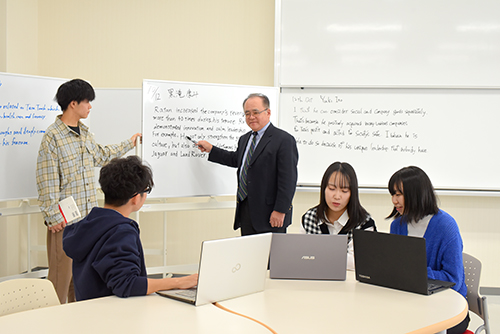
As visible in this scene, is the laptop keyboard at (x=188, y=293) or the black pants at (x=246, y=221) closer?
the laptop keyboard at (x=188, y=293)

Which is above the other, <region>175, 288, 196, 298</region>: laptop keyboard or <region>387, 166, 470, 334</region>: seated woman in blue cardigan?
<region>387, 166, 470, 334</region>: seated woman in blue cardigan

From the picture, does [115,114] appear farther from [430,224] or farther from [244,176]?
[430,224]

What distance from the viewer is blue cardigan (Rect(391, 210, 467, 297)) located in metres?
1.88

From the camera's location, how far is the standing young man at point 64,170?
2736 millimetres

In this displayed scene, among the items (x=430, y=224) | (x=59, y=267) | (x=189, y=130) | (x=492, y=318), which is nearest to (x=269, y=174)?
(x=189, y=130)

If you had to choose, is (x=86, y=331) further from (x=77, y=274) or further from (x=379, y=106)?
(x=379, y=106)

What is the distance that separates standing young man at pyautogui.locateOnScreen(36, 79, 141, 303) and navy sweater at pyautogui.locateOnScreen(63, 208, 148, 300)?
1.24 metres

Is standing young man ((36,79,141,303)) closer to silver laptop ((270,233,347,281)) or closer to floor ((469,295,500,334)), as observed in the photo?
silver laptop ((270,233,347,281))

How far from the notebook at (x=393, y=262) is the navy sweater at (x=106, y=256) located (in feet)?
2.92

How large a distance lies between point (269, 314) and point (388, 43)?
2.93m

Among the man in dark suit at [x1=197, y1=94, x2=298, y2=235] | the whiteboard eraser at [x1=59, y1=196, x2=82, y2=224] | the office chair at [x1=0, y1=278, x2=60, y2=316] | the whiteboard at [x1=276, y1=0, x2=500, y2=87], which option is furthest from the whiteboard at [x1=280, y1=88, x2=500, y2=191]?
the office chair at [x1=0, y1=278, x2=60, y2=316]

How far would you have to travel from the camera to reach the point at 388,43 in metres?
3.65

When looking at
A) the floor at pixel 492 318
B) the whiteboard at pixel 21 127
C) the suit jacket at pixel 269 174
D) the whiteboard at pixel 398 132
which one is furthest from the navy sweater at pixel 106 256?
the floor at pixel 492 318

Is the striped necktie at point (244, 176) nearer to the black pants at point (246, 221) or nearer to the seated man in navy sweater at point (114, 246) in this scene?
the black pants at point (246, 221)
